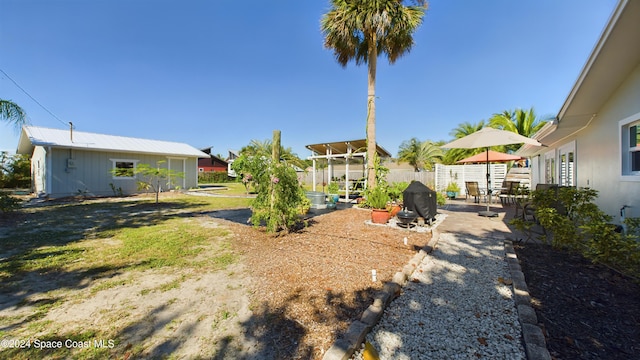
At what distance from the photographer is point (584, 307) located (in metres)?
2.62

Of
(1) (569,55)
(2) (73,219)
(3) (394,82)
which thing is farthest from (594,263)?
(2) (73,219)

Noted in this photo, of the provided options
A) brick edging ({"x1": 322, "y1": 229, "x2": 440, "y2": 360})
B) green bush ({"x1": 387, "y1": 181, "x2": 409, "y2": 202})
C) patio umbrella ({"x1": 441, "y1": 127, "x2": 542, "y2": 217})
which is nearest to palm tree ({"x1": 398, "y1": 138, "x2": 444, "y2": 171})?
green bush ({"x1": 387, "y1": 181, "x2": 409, "y2": 202})

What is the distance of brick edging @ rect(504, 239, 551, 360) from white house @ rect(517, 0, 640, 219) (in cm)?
306

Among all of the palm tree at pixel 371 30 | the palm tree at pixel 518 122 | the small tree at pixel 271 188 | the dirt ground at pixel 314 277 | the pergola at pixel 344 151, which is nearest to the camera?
the dirt ground at pixel 314 277

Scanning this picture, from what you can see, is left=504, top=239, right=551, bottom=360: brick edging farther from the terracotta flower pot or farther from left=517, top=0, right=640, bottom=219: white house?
the terracotta flower pot

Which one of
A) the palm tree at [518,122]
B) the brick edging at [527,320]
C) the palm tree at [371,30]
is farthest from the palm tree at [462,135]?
the brick edging at [527,320]

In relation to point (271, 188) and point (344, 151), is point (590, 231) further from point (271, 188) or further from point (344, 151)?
point (344, 151)

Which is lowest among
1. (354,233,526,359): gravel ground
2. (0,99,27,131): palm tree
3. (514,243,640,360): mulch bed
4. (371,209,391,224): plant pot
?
(354,233,526,359): gravel ground

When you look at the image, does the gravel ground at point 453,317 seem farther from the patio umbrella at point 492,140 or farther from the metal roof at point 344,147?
the metal roof at point 344,147

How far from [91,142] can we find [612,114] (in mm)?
21985

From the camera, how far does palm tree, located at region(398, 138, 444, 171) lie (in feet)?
90.5

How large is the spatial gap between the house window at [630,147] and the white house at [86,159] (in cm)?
1527

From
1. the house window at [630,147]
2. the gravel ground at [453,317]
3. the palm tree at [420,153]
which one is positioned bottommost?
the gravel ground at [453,317]

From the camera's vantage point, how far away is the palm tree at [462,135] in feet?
71.3
